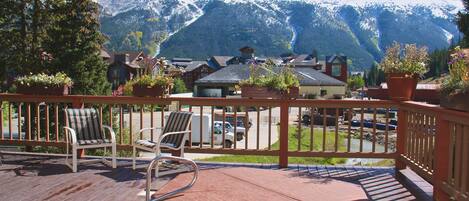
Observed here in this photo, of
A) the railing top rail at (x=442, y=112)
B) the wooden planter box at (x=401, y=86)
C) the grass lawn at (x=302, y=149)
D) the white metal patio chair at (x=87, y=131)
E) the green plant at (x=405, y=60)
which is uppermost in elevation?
the green plant at (x=405, y=60)

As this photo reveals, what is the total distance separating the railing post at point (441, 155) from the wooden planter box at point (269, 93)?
1968 mm

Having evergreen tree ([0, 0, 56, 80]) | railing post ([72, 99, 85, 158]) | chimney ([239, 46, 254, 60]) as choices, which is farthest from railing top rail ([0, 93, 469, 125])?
chimney ([239, 46, 254, 60])

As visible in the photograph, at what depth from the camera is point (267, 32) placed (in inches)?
6496

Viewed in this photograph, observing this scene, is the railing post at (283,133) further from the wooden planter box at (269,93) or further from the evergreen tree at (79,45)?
the evergreen tree at (79,45)

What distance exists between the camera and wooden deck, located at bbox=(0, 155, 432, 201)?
115 inches

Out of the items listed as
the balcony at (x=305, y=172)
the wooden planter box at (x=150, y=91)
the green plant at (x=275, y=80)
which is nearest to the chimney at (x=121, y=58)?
the balcony at (x=305, y=172)

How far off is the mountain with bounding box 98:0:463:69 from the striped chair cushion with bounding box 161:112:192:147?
453 feet

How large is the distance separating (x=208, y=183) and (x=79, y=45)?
57.1ft

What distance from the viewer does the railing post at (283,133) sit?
17.9ft

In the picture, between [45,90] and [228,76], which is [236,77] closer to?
[228,76]

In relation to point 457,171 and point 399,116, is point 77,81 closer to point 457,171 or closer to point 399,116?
point 399,116

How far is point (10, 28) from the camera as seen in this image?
14898 millimetres

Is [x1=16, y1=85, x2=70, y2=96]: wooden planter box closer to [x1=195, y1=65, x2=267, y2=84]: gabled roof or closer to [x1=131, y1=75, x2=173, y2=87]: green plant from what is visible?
[x1=131, y1=75, x2=173, y2=87]: green plant

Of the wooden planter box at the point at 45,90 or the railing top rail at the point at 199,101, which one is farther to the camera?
the wooden planter box at the point at 45,90
